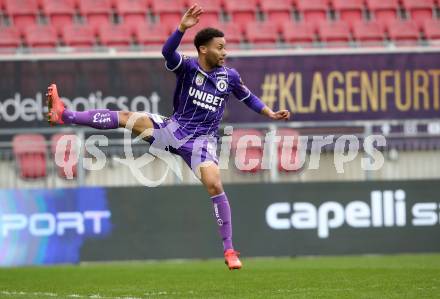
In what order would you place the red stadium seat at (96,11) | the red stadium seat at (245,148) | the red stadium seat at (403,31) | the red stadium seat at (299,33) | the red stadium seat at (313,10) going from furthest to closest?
the red stadium seat at (313,10), the red stadium seat at (403,31), the red stadium seat at (96,11), the red stadium seat at (299,33), the red stadium seat at (245,148)

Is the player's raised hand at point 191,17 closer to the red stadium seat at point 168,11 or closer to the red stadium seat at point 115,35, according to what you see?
the red stadium seat at point 115,35

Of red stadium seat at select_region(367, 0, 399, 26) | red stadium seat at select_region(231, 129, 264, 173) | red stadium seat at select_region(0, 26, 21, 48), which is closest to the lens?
red stadium seat at select_region(231, 129, 264, 173)

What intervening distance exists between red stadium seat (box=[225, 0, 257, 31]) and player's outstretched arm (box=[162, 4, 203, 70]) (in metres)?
8.99

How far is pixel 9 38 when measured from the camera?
53.8 feet

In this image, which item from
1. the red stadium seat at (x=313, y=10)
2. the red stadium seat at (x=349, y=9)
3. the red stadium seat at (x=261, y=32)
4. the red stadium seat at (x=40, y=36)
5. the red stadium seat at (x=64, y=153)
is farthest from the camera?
the red stadium seat at (x=349, y=9)

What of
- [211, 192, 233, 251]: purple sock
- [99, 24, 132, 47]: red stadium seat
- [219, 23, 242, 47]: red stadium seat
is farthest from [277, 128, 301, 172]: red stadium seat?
[211, 192, 233, 251]: purple sock

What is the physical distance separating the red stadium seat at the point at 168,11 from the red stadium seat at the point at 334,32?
8.59ft

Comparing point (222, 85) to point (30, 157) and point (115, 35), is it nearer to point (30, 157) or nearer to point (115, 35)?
point (30, 157)

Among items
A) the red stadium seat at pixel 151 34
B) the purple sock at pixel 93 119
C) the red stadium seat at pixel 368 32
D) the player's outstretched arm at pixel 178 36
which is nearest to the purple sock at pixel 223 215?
the purple sock at pixel 93 119

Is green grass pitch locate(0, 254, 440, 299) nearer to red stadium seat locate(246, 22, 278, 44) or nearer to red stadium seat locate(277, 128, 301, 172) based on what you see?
red stadium seat locate(277, 128, 301, 172)

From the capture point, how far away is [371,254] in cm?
1406

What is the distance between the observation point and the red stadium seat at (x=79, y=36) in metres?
16.6

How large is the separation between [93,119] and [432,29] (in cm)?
1038

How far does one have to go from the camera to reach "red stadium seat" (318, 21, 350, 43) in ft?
57.0
